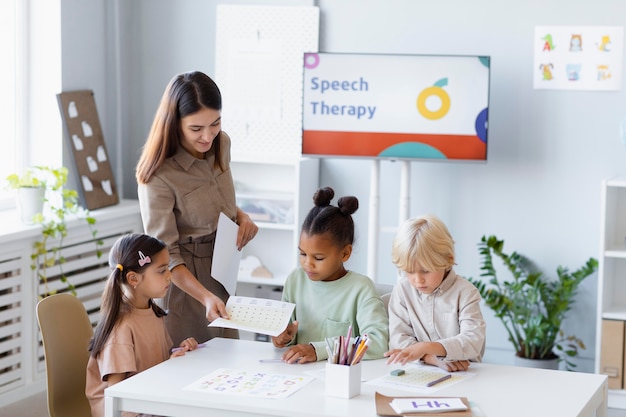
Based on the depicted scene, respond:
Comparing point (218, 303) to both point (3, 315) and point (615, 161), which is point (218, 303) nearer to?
point (3, 315)

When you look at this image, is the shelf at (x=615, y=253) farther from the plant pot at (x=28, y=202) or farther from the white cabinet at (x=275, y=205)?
the plant pot at (x=28, y=202)

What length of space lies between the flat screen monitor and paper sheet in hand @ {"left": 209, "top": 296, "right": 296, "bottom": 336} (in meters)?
1.82

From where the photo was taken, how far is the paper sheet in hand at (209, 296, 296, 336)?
2557mm

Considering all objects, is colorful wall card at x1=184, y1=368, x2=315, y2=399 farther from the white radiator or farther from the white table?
the white radiator

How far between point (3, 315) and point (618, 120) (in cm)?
281

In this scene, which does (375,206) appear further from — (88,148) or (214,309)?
(214,309)

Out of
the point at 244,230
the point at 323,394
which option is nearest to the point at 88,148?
the point at 244,230

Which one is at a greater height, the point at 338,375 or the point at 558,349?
the point at 338,375

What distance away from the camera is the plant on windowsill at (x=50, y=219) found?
4121 millimetres

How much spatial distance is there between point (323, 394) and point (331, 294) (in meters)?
0.49

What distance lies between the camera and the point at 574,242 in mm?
4508

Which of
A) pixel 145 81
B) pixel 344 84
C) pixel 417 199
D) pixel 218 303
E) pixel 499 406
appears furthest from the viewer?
pixel 145 81

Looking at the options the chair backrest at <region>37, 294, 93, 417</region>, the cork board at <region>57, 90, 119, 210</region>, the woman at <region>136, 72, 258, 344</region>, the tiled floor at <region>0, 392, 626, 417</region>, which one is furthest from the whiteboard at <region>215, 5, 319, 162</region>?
the chair backrest at <region>37, 294, 93, 417</region>

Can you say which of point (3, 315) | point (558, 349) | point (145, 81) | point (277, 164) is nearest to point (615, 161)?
point (558, 349)
